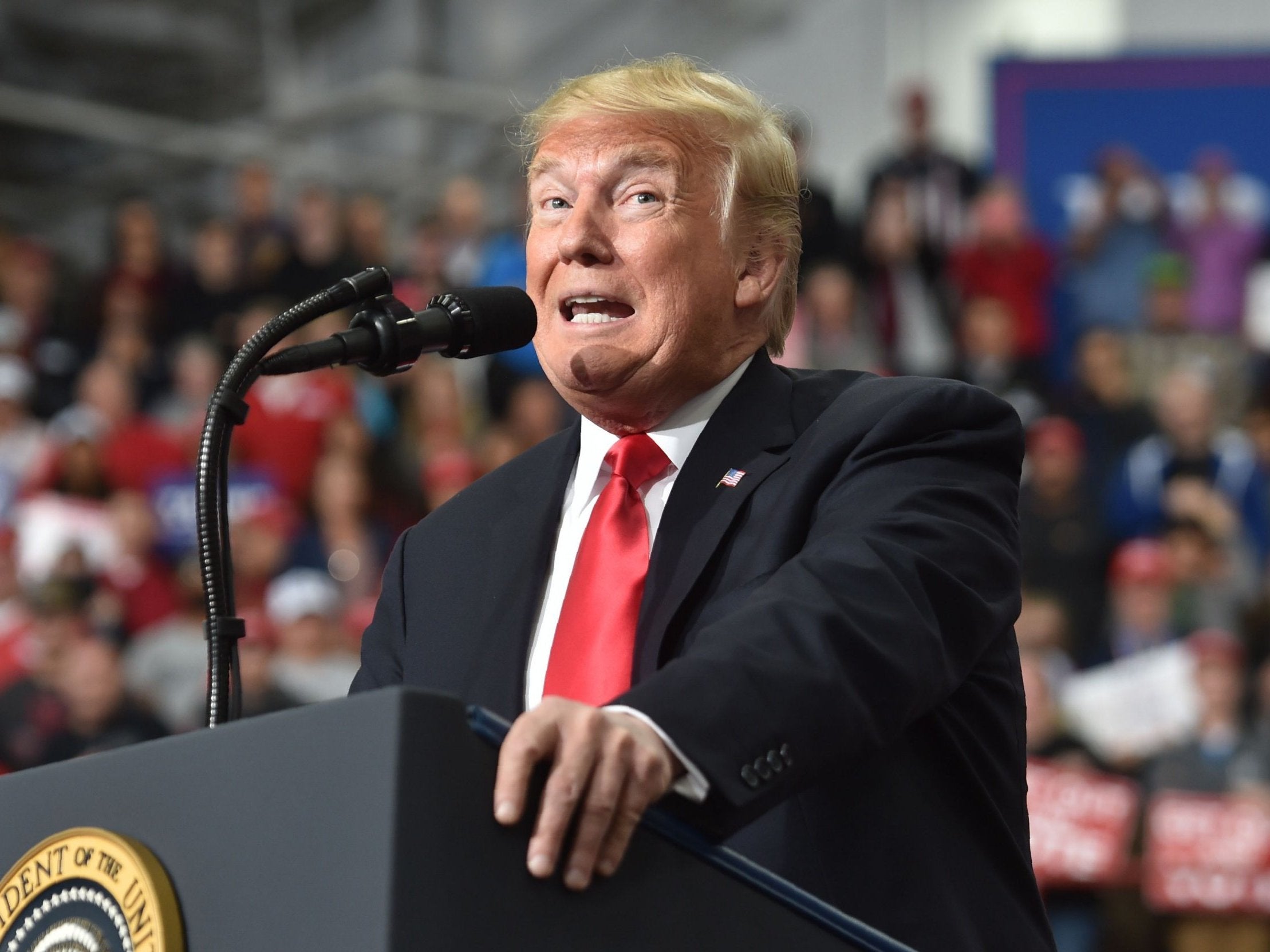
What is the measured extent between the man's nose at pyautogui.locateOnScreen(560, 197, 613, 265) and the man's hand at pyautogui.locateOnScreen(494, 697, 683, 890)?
90 centimetres

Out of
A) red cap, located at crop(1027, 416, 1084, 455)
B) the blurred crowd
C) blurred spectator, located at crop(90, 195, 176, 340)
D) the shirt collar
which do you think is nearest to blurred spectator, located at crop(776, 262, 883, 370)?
the blurred crowd

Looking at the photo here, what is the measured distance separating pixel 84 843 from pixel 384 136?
9.43 metres

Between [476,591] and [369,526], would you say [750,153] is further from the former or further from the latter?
[369,526]

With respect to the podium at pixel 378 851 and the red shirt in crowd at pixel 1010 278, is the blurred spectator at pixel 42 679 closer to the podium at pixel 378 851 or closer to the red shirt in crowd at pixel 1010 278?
the red shirt in crowd at pixel 1010 278

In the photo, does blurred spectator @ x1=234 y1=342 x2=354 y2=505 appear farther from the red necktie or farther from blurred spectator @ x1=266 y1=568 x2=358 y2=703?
the red necktie

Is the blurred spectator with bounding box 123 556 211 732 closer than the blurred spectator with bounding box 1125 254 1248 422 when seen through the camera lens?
Yes

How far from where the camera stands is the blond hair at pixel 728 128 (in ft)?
6.63

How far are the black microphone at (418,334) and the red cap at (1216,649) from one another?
4.77m

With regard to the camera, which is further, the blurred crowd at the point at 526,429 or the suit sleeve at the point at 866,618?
the blurred crowd at the point at 526,429

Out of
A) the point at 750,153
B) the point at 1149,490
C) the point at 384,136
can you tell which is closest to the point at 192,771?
the point at 750,153

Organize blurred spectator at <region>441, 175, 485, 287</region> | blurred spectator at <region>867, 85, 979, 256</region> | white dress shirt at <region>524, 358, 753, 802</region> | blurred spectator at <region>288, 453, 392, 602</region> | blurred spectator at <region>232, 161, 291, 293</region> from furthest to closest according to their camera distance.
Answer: blurred spectator at <region>867, 85, 979, 256</region> → blurred spectator at <region>232, 161, 291, 293</region> → blurred spectator at <region>441, 175, 485, 287</region> → blurred spectator at <region>288, 453, 392, 602</region> → white dress shirt at <region>524, 358, 753, 802</region>

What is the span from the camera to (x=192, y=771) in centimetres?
114

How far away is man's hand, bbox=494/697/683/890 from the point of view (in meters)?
1.06

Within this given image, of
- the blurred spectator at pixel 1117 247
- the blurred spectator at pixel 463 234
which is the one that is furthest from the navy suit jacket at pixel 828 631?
the blurred spectator at pixel 1117 247
